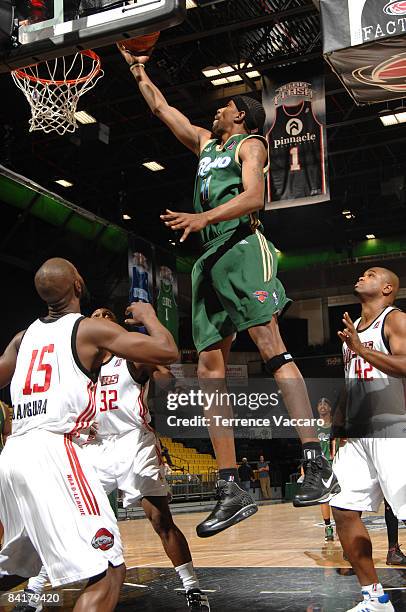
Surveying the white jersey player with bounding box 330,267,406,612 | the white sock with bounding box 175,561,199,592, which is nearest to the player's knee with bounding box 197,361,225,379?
the white jersey player with bounding box 330,267,406,612

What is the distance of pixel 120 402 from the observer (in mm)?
5316

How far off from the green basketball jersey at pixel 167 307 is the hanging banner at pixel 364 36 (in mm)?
5626

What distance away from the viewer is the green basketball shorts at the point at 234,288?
4.09 m

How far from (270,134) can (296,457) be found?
11.7 meters

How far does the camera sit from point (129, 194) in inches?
588

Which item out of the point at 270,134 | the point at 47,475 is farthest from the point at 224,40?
the point at 47,475

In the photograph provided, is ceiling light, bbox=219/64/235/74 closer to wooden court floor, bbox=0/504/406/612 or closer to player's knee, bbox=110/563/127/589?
wooden court floor, bbox=0/504/406/612

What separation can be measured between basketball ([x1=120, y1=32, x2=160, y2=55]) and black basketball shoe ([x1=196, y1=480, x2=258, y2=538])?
273 cm

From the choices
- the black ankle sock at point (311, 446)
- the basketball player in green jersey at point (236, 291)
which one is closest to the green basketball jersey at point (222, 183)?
the basketball player in green jersey at point (236, 291)

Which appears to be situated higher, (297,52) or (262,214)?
(297,52)

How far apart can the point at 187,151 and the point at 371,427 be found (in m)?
9.77

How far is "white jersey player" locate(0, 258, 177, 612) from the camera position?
322 centimetres

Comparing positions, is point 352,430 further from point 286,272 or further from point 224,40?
point 286,272

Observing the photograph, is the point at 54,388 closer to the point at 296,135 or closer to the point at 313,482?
the point at 313,482
